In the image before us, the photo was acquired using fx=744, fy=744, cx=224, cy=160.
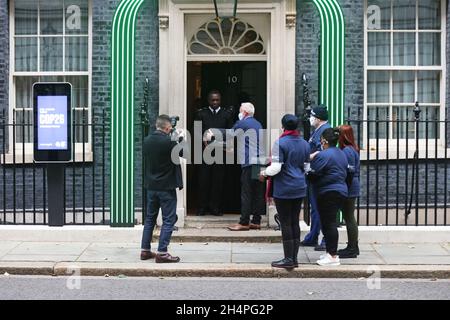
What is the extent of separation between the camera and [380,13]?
11938 millimetres

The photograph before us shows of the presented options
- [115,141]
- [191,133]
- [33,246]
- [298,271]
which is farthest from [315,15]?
[33,246]

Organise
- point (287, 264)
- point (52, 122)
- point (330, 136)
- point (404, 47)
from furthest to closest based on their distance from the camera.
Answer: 1. point (404, 47)
2. point (52, 122)
3. point (330, 136)
4. point (287, 264)

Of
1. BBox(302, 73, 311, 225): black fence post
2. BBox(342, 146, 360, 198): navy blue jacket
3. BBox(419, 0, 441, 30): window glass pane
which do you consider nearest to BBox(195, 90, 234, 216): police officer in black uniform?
BBox(302, 73, 311, 225): black fence post

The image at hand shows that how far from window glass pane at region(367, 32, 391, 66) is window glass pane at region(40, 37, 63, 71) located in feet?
16.3

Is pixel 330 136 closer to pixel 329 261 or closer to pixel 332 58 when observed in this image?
pixel 329 261

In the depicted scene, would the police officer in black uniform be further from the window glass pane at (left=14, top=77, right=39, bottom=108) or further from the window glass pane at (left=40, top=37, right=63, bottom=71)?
the window glass pane at (left=14, top=77, right=39, bottom=108)

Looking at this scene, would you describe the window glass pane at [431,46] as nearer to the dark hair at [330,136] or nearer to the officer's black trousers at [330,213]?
the dark hair at [330,136]

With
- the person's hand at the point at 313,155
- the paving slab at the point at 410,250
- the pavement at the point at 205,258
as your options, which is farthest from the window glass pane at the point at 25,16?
the paving slab at the point at 410,250

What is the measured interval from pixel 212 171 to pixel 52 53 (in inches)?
127

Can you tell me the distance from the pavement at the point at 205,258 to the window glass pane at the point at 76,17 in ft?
11.4

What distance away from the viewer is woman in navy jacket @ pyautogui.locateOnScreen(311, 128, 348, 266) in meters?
8.75

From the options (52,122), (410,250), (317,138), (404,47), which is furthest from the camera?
(404,47)

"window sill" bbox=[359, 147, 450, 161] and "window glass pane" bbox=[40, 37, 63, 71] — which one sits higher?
"window glass pane" bbox=[40, 37, 63, 71]

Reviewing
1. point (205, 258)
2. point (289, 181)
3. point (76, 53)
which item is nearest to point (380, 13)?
point (289, 181)
